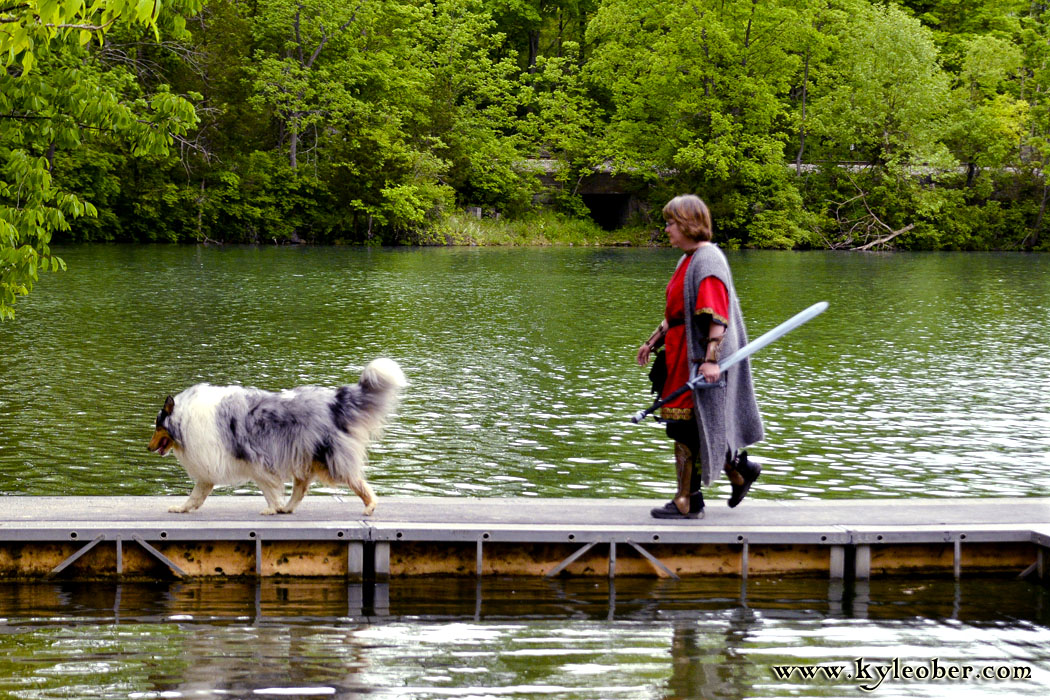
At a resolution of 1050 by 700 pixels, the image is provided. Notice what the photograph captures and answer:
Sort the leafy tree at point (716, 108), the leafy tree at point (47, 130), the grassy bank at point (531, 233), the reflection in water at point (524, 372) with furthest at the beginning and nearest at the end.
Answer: the leafy tree at point (716, 108) → the grassy bank at point (531, 233) → the reflection in water at point (524, 372) → the leafy tree at point (47, 130)

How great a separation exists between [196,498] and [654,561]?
304 cm

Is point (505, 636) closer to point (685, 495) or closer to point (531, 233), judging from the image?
point (685, 495)

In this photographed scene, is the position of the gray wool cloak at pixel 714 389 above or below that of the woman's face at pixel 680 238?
below

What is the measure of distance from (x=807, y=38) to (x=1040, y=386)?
44845mm

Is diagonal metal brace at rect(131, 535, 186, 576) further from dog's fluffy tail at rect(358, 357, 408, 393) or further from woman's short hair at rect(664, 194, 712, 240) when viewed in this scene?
woman's short hair at rect(664, 194, 712, 240)

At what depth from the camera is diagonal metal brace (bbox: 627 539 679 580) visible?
7.98 meters

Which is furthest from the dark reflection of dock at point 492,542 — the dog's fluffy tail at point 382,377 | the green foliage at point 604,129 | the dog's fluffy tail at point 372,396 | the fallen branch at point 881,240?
the fallen branch at point 881,240

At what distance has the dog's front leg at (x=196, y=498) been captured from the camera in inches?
320

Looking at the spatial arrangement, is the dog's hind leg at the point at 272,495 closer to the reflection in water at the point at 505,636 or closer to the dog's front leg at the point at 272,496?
the dog's front leg at the point at 272,496

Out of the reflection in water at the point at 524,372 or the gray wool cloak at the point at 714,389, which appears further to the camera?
the reflection in water at the point at 524,372

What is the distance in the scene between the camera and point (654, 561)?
26.3 ft

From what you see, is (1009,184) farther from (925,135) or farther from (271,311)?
(271,311)

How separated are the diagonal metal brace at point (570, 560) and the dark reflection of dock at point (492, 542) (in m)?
0.01

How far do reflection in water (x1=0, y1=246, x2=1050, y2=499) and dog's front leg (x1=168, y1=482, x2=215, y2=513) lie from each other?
2.93m
